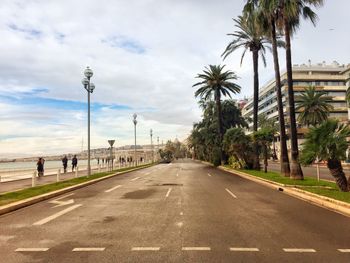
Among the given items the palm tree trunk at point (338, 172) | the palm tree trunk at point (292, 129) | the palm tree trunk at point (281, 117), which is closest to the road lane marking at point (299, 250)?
the palm tree trunk at point (338, 172)

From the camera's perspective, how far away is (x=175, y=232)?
8.87 meters

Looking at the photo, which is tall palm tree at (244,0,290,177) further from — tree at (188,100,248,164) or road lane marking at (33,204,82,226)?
tree at (188,100,248,164)

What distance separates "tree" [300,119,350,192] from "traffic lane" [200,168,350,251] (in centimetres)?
252

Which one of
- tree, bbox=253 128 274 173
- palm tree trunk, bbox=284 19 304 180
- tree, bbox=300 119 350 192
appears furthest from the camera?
tree, bbox=253 128 274 173

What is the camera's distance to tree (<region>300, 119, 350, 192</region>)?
52.8 feet

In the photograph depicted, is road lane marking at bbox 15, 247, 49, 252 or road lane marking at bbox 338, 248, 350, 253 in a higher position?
road lane marking at bbox 15, 247, 49, 252

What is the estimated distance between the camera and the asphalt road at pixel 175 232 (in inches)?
272

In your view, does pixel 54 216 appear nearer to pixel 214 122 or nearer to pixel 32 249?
pixel 32 249

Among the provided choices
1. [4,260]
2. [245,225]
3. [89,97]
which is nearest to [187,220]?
[245,225]

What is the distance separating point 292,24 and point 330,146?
Answer: 12589 mm

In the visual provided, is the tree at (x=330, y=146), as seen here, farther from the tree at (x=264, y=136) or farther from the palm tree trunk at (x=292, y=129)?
the tree at (x=264, y=136)

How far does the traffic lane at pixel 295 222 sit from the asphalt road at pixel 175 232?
0.06 feet

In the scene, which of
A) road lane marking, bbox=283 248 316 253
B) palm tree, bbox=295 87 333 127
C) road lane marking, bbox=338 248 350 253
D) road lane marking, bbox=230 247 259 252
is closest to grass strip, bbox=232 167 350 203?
road lane marking, bbox=338 248 350 253

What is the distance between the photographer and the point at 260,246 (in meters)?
7.53
